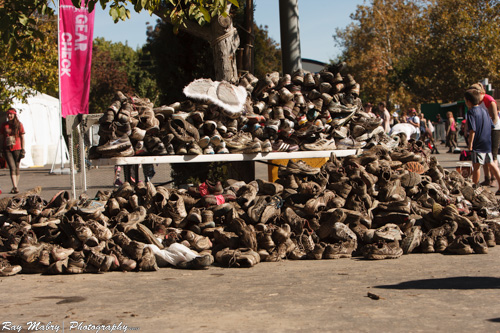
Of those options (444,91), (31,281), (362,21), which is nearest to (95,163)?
(31,281)

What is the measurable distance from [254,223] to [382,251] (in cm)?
137

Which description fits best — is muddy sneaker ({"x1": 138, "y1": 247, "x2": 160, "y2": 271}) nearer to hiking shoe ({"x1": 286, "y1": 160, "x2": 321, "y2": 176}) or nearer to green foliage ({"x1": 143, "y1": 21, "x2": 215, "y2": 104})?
hiking shoe ({"x1": 286, "y1": 160, "x2": 321, "y2": 176})

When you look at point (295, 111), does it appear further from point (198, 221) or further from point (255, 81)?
point (198, 221)

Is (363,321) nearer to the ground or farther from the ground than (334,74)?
nearer to the ground

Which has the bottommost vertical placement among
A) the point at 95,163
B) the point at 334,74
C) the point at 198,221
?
the point at 198,221

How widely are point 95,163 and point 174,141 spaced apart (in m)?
1.07

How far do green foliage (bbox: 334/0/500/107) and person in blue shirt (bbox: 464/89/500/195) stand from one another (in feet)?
122

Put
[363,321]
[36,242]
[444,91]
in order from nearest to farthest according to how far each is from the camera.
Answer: [363,321] → [36,242] → [444,91]

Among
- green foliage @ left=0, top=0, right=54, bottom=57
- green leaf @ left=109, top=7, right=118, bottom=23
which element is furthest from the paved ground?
green foliage @ left=0, top=0, right=54, bottom=57

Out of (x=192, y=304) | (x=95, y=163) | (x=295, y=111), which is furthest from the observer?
(x=295, y=111)

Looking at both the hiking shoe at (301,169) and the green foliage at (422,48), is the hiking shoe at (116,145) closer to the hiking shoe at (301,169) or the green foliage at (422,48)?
the hiking shoe at (301,169)

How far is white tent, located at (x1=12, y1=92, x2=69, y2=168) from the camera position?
27406 mm

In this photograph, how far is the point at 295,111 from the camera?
9242 mm

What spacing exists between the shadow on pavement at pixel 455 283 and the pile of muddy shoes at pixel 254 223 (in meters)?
1.04
